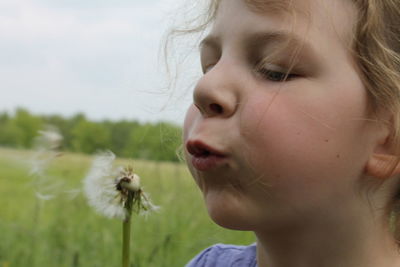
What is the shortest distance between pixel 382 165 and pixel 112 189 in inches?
17.6

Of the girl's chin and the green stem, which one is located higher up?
the green stem

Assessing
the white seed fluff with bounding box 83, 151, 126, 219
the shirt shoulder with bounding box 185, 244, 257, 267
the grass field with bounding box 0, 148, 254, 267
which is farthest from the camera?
the grass field with bounding box 0, 148, 254, 267

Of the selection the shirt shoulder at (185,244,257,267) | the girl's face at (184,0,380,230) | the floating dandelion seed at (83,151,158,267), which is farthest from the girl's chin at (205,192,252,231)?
the shirt shoulder at (185,244,257,267)

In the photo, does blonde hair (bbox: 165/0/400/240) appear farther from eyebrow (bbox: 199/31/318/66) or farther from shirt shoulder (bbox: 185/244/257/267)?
shirt shoulder (bbox: 185/244/257/267)

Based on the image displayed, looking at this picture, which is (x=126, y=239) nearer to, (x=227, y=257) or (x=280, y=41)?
(x=280, y=41)

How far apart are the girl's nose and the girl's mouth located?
6cm

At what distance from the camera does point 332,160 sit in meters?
0.97

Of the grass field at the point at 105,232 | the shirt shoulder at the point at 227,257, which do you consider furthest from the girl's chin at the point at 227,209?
the grass field at the point at 105,232

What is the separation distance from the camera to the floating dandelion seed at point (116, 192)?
0.84 meters

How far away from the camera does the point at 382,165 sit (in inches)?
→ 40.5

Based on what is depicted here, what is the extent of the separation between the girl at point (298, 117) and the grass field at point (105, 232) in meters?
1.00

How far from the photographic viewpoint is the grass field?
2.24 meters

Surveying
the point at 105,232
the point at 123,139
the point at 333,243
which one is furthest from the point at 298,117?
the point at 123,139

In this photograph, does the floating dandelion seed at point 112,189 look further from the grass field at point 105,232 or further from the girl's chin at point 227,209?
the grass field at point 105,232
